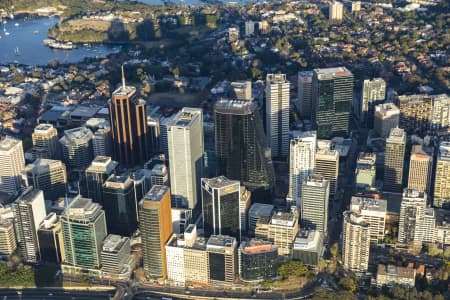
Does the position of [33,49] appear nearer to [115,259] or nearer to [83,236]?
[83,236]

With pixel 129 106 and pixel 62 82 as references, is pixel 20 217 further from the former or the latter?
pixel 62 82

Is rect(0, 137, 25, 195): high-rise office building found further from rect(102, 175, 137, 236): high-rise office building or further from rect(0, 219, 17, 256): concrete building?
rect(102, 175, 137, 236): high-rise office building

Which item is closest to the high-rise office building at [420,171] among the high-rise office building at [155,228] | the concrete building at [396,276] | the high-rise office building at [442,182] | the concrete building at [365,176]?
the high-rise office building at [442,182]

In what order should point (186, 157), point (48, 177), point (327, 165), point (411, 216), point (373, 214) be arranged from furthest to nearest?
point (48, 177) < point (327, 165) < point (186, 157) < point (373, 214) < point (411, 216)

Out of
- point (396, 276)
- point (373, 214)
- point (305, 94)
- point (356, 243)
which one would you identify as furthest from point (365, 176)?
point (305, 94)

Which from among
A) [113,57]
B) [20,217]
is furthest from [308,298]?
[113,57]
